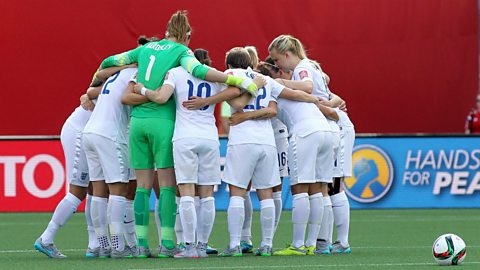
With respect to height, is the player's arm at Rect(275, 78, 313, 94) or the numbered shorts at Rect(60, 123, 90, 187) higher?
the player's arm at Rect(275, 78, 313, 94)

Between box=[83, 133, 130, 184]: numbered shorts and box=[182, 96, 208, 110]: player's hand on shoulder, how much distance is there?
715 millimetres

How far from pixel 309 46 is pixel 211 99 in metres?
11.6

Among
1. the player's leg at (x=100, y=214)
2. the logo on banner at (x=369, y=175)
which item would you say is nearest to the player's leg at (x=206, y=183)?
the player's leg at (x=100, y=214)

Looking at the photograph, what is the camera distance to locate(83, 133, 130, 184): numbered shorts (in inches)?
407

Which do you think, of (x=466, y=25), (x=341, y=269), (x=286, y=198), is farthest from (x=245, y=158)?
(x=466, y=25)

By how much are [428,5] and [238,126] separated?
12432mm

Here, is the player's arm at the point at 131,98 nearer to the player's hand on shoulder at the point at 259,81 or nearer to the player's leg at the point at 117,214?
the player's leg at the point at 117,214

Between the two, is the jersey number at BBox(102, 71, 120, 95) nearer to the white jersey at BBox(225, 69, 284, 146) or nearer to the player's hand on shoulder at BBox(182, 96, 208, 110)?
Answer: the player's hand on shoulder at BBox(182, 96, 208, 110)

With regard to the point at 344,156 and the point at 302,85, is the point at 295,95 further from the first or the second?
the point at 344,156

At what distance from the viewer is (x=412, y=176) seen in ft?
60.0

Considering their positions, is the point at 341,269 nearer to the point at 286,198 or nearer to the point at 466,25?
the point at 286,198

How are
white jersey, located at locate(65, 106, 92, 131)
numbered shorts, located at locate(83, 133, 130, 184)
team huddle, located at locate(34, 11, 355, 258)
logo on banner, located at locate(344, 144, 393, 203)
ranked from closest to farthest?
team huddle, located at locate(34, 11, 355, 258) < numbered shorts, located at locate(83, 133, 130, 184) < white jersey, located at locate(65, 106, 92, 131) < logo on banner, located at locate(344, 144, 393, 203)

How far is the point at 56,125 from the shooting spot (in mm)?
21172

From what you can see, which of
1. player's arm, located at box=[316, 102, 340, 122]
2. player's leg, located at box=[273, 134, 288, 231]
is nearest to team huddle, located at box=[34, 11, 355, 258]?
player's arm, located at box=[316, 102, 340, 122]
